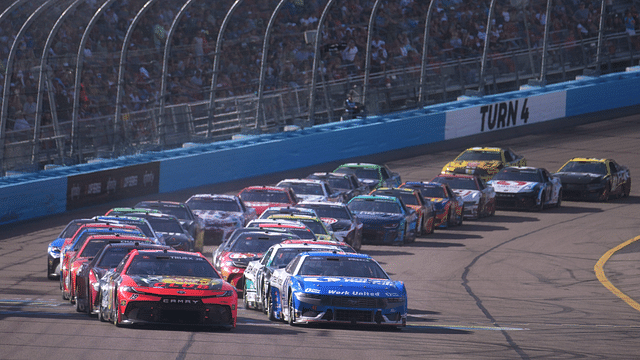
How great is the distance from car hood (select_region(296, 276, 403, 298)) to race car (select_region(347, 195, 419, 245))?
10575 millimetres

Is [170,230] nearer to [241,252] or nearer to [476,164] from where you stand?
[241,252]

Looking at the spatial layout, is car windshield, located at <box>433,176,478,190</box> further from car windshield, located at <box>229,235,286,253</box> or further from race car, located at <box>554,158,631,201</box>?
car windshield, located at <box>229,235,286,253</box>

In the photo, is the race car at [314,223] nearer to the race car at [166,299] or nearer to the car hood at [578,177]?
the race car at [166,299]

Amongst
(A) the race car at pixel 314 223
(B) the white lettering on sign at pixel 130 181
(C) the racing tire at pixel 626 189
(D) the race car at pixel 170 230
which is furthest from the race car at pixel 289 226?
(C) the racing tire at pixel 626 189

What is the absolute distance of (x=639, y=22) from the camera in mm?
41469

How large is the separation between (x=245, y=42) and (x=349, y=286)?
18756mm

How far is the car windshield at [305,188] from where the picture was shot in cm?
2731

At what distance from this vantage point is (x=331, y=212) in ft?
76.1

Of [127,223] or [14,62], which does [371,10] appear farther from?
[127,223]

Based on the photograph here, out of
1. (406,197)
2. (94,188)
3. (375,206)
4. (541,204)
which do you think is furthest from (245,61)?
(541,204)

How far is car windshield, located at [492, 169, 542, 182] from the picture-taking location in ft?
97.7

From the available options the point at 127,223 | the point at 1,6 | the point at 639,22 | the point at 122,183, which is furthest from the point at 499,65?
the point at 127,223

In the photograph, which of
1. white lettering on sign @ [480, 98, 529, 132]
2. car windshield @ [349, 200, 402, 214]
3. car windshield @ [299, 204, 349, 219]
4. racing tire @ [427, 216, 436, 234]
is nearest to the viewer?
car windshield @ [299, 204, 349, 219]

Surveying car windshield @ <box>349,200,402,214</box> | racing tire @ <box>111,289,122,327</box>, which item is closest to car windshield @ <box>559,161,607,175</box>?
car windshield @ <box>349,200,402,214</box>
